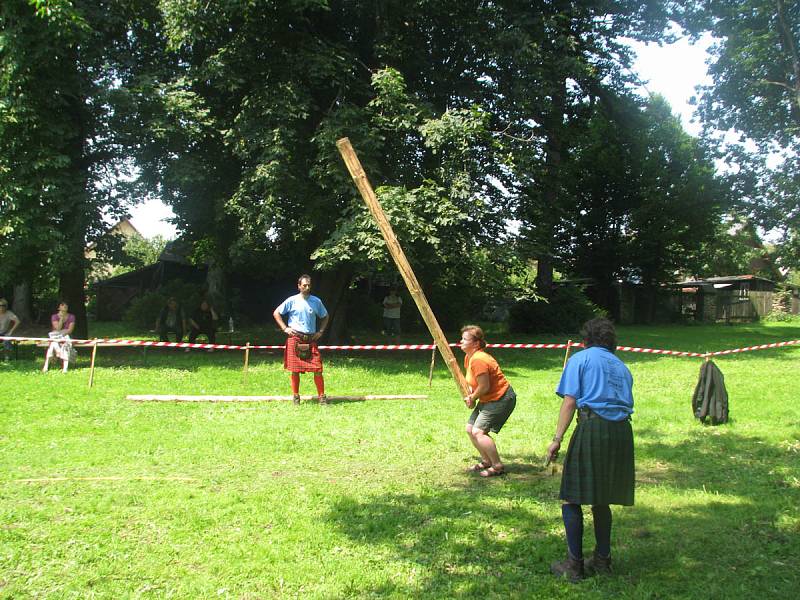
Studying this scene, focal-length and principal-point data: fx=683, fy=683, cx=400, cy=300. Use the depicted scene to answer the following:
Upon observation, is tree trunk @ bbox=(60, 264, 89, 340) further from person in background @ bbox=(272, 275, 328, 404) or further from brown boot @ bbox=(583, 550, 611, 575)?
brown boot @ bbox=(583, 550, 611, 575)

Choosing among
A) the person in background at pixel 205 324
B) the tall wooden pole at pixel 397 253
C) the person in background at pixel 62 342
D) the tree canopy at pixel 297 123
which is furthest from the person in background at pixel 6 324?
the tall wooden pole at pixel 397 253

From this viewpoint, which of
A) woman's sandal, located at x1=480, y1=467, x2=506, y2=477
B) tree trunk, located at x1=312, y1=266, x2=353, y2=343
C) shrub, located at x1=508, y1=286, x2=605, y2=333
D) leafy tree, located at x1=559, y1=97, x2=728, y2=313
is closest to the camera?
woman's sandal, located at x1=480, y1=467, x2=506, y2=477

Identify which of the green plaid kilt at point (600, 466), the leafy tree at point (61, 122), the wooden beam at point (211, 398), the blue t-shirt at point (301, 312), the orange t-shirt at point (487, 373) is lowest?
the wooden beam at point (211, 398)

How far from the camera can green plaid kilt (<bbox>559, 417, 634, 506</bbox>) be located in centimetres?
412

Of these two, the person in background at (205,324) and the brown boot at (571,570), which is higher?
the person in background at (205,324)

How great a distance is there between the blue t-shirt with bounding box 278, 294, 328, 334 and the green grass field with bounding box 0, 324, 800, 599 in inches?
45.5

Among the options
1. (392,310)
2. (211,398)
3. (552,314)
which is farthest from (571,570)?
(552,314)

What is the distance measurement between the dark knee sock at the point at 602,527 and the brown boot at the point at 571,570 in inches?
7.4

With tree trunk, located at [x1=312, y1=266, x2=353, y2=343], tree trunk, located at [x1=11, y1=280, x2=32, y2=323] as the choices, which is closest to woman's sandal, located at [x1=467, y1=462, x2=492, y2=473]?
Answer: tree trunk, located at [x1=312, y1=266, x2=353, y2=343]

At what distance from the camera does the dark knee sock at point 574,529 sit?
13.7ft

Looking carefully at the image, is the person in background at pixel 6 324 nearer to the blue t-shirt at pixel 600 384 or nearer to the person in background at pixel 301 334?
the person in background at pixel 301 334

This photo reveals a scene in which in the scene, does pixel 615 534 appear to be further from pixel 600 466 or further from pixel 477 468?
pixel 477 468

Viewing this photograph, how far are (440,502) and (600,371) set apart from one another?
205 centimetres

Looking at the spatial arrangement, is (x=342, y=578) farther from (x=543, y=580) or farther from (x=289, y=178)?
(x=289, y=178)
